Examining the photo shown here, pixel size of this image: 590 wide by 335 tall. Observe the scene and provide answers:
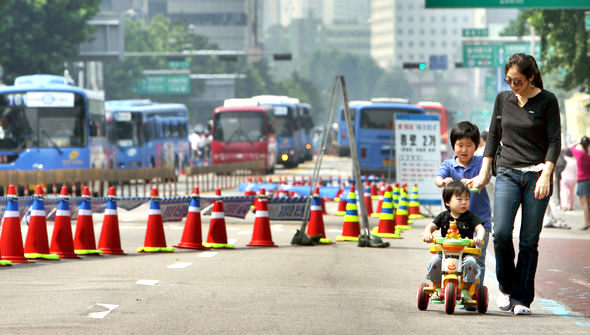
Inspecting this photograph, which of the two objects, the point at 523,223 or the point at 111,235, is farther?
the point at 111,235

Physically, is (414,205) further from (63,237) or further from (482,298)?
(482,298)

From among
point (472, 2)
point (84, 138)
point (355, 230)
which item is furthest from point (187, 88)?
point (355, 230)

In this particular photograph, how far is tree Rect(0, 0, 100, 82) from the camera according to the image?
51469mm

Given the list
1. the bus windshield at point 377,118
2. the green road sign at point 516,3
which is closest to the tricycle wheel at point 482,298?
the green road sign at point 516,3

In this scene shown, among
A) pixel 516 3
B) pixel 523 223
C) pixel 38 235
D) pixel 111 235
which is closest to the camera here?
pixel 523 223

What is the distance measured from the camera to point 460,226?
908cm

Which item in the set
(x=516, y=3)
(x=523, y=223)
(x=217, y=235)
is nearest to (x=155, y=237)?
(x=217, y=235)

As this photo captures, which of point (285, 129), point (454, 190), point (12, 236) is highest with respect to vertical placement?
point (454, 190)

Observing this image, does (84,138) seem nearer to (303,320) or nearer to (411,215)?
(411,215)

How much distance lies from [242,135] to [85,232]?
36243mm

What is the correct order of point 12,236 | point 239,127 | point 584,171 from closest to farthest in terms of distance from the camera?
point 12,236
point 584,171
point 239,127

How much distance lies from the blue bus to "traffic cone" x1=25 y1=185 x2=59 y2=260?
103 feet

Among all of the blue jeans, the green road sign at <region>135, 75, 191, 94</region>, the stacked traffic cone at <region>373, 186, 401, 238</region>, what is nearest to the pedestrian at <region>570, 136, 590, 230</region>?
the stacked traffic cone at <region>373, 186, 401, 238</region>

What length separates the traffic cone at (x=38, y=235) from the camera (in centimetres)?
1360
